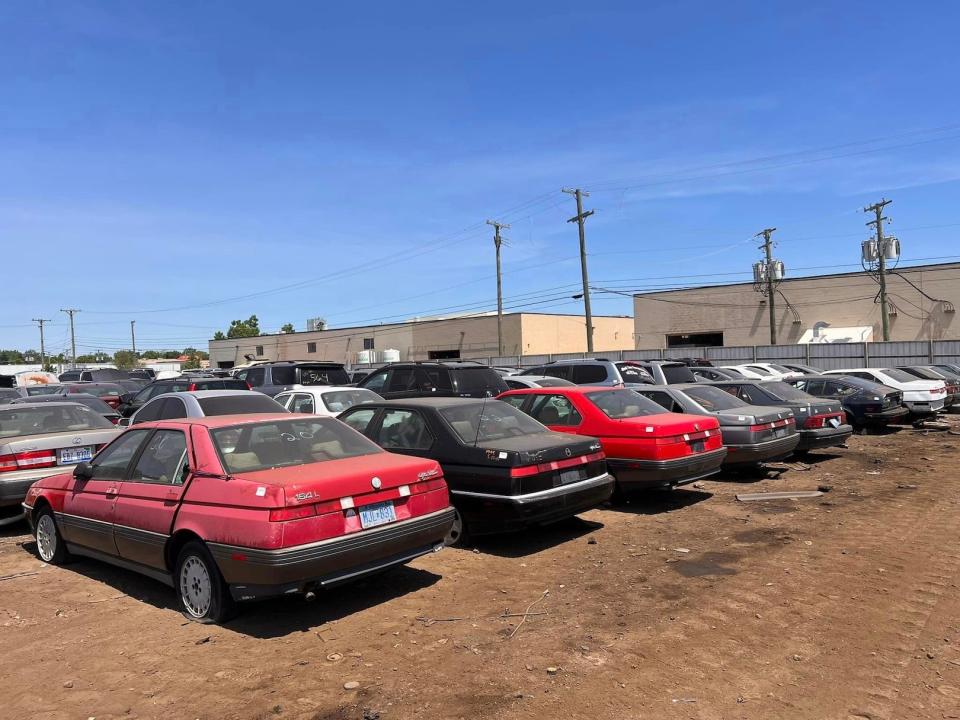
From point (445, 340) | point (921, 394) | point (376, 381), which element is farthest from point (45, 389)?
point (445, 340)

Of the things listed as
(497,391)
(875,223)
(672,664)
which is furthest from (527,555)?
(875,223)

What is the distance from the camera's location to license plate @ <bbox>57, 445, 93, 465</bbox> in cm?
818

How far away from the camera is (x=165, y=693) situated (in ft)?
13.3

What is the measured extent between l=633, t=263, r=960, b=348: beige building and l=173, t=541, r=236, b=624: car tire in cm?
4349

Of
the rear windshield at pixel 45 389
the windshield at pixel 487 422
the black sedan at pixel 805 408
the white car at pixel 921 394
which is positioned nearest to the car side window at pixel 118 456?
the windshield at pixel 487 422

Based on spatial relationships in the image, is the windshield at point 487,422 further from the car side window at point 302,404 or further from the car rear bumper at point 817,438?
the car rear bumper at point 817,438

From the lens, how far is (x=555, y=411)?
9.21 meters

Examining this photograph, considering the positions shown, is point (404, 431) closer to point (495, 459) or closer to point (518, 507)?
point (495, 459)

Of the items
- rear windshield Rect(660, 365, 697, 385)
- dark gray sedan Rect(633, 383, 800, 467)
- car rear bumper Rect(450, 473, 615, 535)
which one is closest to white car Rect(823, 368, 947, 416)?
rear windshield Rect(660, 365, 697, 385)

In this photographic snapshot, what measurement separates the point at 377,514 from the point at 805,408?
926 centimetres

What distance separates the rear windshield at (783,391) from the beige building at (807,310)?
1292 inches

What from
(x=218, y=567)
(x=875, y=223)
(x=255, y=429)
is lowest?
(x=218, y=567)

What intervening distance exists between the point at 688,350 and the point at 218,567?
35.0 metres

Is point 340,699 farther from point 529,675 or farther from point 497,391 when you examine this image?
point 497,391
